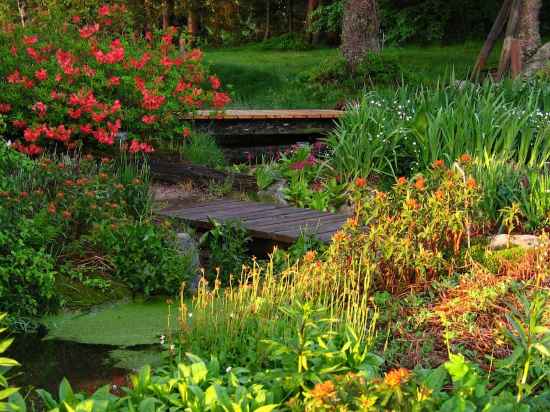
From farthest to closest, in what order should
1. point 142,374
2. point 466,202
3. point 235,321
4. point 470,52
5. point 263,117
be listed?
1. point 470,52
2. point 263,117
3. point 466,202
4. point 235,321
5. point 142,374

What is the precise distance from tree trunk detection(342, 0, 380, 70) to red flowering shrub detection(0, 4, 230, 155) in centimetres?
736

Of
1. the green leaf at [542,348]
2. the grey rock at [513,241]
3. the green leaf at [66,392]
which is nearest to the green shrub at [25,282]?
the green leaf at [66,392]

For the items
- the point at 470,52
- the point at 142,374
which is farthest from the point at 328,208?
the point at 470,52

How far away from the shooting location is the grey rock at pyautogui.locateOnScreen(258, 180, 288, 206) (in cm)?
959

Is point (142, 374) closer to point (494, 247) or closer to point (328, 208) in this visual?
point (494, 247)

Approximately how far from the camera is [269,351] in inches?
175

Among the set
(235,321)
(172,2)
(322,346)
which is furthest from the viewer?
(172,2)

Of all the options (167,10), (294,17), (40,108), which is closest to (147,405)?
(40,108)

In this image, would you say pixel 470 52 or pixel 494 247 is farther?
pixel 470 52

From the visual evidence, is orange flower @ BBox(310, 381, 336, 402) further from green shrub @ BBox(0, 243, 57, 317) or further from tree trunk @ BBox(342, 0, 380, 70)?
tree trunk @ BBox(342, 0, 380, 70)

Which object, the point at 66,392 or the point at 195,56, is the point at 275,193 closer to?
the point at 195,56

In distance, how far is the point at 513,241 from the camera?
22.5ft

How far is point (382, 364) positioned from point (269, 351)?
0.63m

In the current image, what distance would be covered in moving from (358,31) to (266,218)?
983 cm
